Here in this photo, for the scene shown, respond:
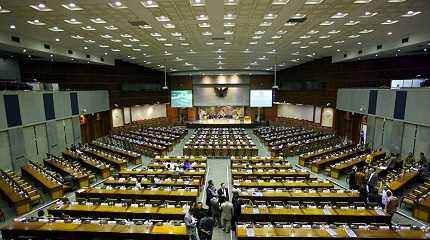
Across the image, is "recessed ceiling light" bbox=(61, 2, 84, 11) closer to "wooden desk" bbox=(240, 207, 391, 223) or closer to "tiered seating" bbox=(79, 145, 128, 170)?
"wooden desk" bbox=(240, 207, 391, 223)

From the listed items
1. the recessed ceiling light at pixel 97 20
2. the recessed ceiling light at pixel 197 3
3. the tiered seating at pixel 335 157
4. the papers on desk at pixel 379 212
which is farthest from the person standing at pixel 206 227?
the tiered seating at pixel 335 157

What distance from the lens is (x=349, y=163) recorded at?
16016mm

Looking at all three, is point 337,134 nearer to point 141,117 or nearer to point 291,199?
point 291,199

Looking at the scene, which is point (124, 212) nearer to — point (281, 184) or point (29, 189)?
point (29, 189)

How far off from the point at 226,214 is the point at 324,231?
319 centimetres

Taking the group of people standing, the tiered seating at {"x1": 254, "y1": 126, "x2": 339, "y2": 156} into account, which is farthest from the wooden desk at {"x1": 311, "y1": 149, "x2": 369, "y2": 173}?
the group of people standing

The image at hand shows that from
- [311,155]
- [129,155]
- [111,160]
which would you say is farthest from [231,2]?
[129,155]

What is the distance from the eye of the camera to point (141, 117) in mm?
35719

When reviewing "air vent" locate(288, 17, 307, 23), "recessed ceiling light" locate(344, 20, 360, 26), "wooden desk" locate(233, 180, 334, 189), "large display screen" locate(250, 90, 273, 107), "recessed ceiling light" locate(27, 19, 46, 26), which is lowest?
"wooden desk" locate(233, 180, 334, 189)

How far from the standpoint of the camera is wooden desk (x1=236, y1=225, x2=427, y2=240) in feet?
24.1

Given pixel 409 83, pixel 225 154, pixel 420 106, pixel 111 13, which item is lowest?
pixel 225 154

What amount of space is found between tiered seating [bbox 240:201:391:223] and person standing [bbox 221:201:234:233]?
436mm

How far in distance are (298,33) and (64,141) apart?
61.7ft

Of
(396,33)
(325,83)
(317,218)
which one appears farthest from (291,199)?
(325,83)
